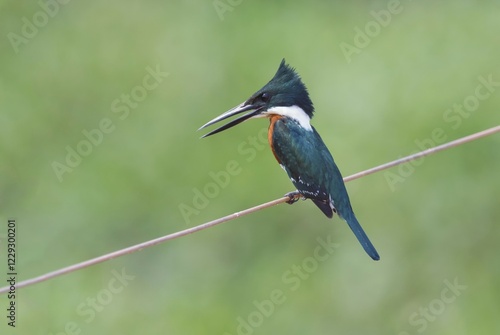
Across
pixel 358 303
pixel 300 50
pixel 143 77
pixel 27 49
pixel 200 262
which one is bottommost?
pixel 358 303

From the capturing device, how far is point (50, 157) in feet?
26.9

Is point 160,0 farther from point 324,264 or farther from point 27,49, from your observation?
point 324,264

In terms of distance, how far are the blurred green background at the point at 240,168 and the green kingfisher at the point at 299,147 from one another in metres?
1.97

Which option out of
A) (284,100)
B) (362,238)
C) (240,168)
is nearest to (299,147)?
(284,100)

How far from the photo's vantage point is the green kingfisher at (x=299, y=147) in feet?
16.0

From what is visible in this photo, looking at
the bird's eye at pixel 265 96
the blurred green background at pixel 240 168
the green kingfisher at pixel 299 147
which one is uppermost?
the bird's eye at pixel 265 96

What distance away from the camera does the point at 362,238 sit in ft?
15.4

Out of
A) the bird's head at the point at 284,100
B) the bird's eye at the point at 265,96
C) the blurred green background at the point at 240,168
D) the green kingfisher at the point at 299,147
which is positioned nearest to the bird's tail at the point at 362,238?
the green kingfisher at the point at 299,147

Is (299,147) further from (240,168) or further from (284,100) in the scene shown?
(240,168)

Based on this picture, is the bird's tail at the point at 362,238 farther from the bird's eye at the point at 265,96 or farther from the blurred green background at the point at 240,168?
the blurred green background at the point at 240,168

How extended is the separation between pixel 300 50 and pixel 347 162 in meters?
1.32

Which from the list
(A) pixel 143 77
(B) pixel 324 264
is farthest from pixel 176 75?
(B) pixel 324 264

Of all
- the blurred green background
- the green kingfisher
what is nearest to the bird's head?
the green kingfisher

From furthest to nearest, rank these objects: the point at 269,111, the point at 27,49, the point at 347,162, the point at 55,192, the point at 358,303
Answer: the point at 27,49
the point at 55,192
the point at 347,162
the point at 358,303
the point at 269,111
